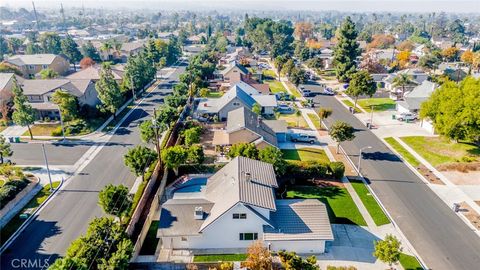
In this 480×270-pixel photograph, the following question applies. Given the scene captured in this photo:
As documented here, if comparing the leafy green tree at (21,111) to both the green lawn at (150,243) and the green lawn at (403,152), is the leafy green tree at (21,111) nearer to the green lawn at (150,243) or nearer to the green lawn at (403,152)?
the green lawn at (150,243)

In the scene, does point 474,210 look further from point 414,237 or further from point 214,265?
point 214,265

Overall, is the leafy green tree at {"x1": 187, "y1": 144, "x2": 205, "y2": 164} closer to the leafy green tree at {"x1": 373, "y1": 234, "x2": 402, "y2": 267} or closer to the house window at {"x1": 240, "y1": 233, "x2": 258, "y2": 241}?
the house window at {"x1": 240, "y1": 233, "x2": 258, "y2": 241}

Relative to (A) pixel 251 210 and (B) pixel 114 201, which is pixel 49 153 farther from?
(A) pixel 251 210

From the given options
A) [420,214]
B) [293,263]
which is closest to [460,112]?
[420,214]

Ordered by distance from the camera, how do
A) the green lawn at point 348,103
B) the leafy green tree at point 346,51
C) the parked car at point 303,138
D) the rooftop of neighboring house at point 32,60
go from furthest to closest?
the rooftop of neighboring house at point 32,60
the leafy green tree at point 346,51
the green lawn at point 348,103
the parked car at point 303,138

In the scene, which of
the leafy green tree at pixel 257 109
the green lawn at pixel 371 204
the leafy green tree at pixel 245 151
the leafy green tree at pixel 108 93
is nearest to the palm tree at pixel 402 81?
the leafy green tree at pixel 257 109

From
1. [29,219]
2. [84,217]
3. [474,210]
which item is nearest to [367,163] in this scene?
[474,210]
